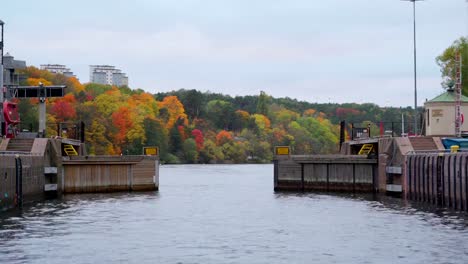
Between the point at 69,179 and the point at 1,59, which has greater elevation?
the point at 1,59

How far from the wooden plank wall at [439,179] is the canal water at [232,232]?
1.44 meters

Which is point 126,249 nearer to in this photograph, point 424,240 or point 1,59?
point 424,240

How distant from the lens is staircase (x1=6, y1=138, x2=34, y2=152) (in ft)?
201

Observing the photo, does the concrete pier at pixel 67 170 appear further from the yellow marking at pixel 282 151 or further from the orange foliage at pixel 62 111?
the orange foliage at pixel 62 111

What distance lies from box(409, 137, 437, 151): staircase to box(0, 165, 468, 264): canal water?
675 cm

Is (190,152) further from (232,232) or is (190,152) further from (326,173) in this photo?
(232,232)

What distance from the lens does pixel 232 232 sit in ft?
123

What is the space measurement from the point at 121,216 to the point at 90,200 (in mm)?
12697

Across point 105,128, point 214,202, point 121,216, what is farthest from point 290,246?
point 105,128

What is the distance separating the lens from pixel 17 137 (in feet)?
219

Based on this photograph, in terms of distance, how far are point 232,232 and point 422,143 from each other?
27339 mm

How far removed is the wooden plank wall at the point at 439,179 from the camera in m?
44.6

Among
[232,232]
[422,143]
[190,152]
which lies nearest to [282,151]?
[422,143]

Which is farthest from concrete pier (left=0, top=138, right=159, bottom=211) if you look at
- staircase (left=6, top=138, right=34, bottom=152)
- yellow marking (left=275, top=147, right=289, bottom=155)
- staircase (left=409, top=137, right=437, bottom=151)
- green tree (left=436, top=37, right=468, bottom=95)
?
green tree (left=436, top=37, right=468, bottom=95)
